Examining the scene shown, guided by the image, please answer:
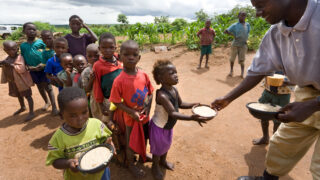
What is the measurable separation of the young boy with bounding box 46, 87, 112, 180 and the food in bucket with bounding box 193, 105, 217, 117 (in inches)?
39.8

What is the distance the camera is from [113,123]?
7.29 feet

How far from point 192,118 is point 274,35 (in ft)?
3.37

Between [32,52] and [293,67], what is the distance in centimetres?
418

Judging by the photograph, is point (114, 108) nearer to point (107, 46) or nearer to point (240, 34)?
point (107, 46)

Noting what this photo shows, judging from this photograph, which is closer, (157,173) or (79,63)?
(157,173)

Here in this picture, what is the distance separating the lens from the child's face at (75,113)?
1.37 meters

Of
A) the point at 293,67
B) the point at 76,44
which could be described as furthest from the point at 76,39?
the point at 293,67

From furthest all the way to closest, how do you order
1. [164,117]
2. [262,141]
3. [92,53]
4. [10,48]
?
[10,48]
[262,141]
[92,53]
[164,117]

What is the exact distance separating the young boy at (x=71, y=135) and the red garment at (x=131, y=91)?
1.65ft

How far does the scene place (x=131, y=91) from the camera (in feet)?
6.46

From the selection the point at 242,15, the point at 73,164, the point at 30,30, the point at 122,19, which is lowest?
the point at 73,164

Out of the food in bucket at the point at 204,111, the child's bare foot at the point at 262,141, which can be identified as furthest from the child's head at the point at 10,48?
the child's bare foot at the point at 262,141

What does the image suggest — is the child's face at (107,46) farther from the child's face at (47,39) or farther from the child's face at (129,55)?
the child's face at (47,39)

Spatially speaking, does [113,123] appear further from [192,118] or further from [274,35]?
[274,35]
